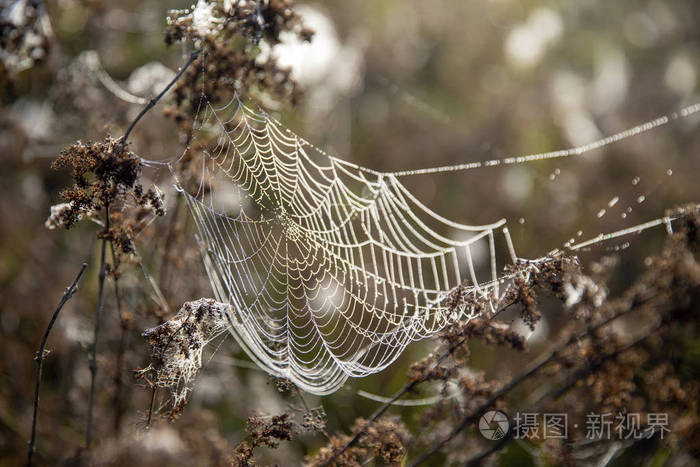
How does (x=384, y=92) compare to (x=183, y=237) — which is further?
(x=384, y=92)

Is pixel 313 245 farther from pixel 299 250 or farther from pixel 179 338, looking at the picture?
pixel 179 338

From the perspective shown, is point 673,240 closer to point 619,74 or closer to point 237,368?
point 237,368

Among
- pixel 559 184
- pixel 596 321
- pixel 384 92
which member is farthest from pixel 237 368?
pixel 384 92

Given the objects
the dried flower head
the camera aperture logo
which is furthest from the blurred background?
the camera aperture logo

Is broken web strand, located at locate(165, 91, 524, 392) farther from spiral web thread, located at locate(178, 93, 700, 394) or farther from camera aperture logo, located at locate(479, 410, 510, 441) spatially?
camera aperture logo, located at locate(479, 410, 510, 441)

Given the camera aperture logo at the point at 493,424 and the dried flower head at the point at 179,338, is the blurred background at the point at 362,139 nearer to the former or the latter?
the dried flower head at the point at 179,338
